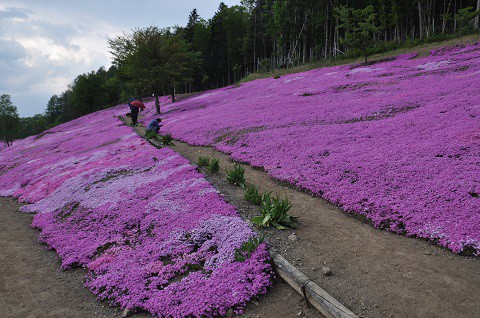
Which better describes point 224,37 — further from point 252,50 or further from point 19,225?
point 19,225

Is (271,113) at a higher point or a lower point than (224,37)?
lower

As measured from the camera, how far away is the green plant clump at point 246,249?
21.7 ft

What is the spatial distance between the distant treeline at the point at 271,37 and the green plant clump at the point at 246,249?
33.2m

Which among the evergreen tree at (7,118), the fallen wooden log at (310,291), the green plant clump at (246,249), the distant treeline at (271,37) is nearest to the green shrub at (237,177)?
the green plant clump at (246,249)

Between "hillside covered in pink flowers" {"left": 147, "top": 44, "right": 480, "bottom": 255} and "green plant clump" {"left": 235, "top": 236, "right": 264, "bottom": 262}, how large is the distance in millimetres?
3369

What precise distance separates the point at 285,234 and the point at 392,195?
3.46 meters

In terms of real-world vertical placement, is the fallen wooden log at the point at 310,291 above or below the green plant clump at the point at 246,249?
below

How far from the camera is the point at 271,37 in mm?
70312

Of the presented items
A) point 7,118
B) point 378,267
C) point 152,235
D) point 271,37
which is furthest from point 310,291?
point 7,118

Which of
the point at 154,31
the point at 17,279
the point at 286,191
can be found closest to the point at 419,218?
the point at 286,191

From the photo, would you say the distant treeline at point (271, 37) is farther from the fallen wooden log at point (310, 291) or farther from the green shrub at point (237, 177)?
the fallen wooden log at point (310, 291)

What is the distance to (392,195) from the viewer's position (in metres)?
8.49

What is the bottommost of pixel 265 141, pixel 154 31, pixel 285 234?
pixel 285 234

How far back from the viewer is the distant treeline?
137ft
